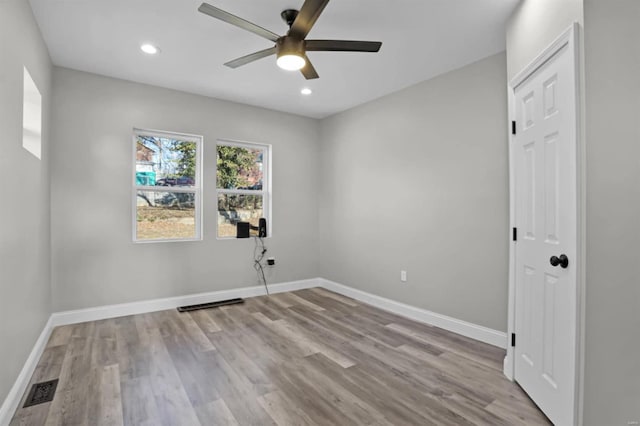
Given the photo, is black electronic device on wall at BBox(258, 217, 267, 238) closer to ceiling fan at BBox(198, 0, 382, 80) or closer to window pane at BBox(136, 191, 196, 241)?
window pane at BBox(136, 191, 196, 241)

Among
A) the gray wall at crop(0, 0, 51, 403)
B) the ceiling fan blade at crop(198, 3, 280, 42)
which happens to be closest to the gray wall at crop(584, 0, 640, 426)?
the ceiling fan blade at crop(198, 3, 280, 42)

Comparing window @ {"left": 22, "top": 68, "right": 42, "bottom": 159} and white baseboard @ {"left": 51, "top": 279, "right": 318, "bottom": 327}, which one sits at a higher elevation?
window @ {"left": 22, "top": 68, "right": 42, "bottom": 159}

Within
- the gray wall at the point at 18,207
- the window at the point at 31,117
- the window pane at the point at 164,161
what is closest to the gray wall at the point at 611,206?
the gray wall at the point at 18,207

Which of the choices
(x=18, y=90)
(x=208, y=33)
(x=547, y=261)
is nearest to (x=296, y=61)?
(x=208, y=33)

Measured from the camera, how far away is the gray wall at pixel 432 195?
9.93 feet

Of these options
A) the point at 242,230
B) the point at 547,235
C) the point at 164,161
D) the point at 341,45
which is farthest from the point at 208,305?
the point at 547,235

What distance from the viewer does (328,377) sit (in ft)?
7.81

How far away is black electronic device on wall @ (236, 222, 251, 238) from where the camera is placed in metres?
4.54

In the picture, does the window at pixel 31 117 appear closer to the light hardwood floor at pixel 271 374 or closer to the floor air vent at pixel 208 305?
the light hardwood floor at pixel 271 374

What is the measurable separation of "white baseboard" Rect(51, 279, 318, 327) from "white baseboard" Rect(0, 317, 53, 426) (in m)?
0.47

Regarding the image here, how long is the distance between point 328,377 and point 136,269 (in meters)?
2.78

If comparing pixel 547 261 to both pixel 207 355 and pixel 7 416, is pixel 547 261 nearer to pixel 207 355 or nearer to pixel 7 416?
pixel 207 355

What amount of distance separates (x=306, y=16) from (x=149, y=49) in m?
1.88

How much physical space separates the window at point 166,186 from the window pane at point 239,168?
1.10 ft
